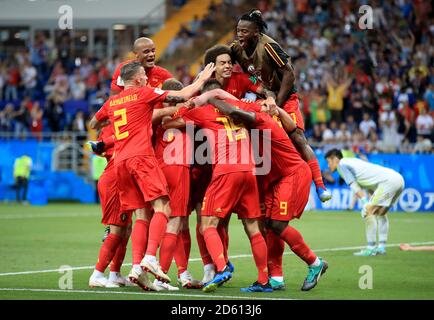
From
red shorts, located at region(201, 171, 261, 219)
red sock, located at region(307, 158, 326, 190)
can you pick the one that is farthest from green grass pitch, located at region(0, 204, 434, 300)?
red sock, located at region(307, 158, 326, 190)

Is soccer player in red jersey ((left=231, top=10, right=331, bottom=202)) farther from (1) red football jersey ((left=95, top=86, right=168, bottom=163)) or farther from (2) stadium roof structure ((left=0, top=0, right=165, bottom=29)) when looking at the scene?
(2) stadium roof structure ((left=0, top=0, right=165, bottom=29))

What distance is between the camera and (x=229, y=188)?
430 inches

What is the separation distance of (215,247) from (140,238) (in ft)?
2.98

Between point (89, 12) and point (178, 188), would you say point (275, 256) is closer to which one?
point (178, 188)

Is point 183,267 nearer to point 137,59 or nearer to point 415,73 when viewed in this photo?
point 137,59

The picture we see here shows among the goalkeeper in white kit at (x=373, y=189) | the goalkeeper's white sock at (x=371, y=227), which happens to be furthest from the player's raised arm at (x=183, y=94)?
the goalkeeper's white sock at (x=371, y=227)

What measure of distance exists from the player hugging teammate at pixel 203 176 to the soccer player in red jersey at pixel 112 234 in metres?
0.01

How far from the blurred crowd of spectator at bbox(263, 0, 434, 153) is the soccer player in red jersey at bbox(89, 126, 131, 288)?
16.2 meters

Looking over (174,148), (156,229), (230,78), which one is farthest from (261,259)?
(230,78)

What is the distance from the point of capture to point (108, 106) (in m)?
→ 11.7

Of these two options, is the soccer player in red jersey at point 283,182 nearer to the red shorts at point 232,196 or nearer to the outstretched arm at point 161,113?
the red shorts at point 232,196

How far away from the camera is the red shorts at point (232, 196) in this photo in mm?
10930
